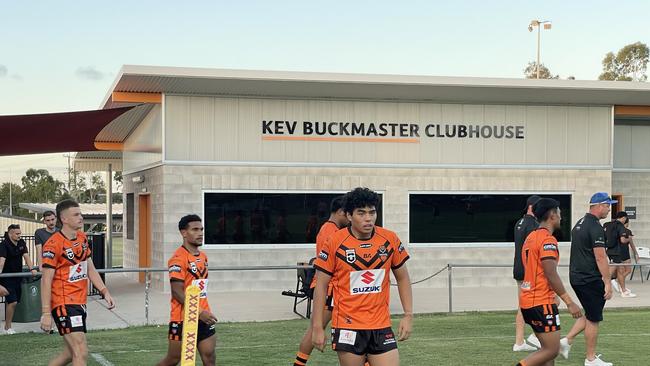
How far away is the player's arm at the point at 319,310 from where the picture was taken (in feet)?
21.5

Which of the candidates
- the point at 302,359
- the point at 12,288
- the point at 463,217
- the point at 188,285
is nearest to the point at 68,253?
the point at 188,285

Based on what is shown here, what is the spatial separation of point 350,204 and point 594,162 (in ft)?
55.0

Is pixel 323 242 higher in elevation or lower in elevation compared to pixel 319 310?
higher

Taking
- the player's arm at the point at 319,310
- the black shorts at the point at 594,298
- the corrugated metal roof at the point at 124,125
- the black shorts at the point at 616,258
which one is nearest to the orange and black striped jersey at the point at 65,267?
the player's arm at the point at 319,310

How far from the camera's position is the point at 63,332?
809 cm

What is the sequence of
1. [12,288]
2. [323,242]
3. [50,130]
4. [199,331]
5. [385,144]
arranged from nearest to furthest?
[199,331]
[323,242]
[12,288]
[50,130]
[385,144]

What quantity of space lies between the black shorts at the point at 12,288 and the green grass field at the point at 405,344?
0.65 m

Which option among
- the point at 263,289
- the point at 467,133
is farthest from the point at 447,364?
the point at 467,133

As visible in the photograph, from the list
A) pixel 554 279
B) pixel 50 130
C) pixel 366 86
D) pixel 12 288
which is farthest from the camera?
pixel 366 86

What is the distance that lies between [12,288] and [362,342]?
9.00 metres

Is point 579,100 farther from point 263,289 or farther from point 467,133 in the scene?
point 263,289

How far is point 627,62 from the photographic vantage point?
233 ft

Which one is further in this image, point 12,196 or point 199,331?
point 12,196

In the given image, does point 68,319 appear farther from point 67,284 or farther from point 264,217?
point 264,217
